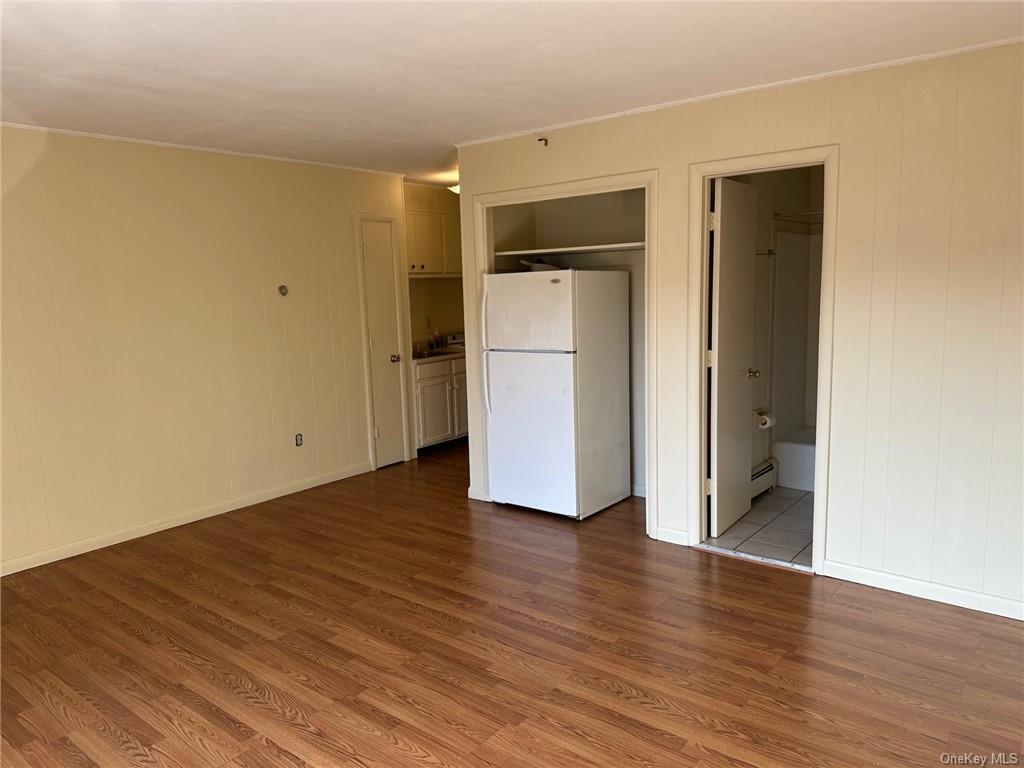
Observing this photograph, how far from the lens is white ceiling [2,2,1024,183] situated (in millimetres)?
2455

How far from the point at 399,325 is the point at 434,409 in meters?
0.87

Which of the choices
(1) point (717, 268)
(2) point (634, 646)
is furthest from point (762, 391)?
(2) point (634, 646)

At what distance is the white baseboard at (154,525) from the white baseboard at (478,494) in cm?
122

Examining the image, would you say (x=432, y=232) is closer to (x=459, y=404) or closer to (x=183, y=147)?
(x=459, y=404)

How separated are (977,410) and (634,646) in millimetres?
1793

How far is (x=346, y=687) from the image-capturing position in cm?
272

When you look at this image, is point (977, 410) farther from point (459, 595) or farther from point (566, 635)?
point (459, 595)

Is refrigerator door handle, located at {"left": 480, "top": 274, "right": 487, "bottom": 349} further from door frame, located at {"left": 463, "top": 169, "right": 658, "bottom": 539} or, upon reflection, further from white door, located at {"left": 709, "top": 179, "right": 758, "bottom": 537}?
white door, located at {"left": 709, "top": 179, "right": 758, "bottom": 537}

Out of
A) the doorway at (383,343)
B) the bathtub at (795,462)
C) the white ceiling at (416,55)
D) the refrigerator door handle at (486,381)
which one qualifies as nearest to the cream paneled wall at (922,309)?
the white ceiling at (416,55)

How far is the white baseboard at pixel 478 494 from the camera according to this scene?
16.4 feet

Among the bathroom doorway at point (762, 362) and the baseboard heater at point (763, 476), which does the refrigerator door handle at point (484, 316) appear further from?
the baseboard heater at point (763, 476)

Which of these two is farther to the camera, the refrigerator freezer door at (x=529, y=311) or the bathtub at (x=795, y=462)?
the bathtub at (x=795, y=462)

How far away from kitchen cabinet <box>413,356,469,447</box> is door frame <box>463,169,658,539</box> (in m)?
1.40

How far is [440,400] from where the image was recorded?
652 cm
